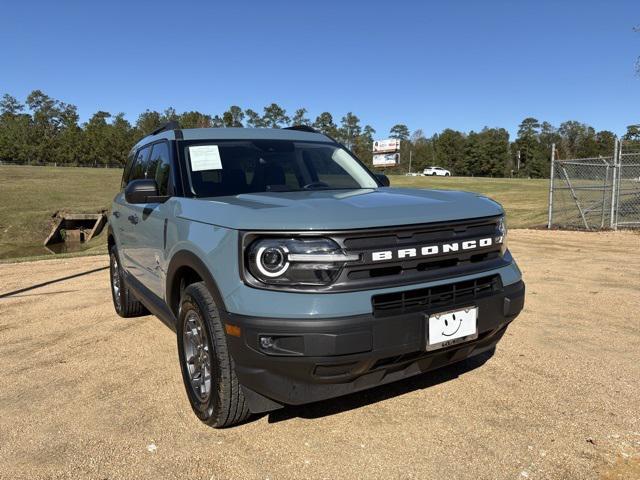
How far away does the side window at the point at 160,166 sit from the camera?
12.8 feet

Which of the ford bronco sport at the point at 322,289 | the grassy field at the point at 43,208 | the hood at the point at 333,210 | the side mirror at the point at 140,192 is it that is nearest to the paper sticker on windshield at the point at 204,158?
the ford bronco sport at the point at 322,289

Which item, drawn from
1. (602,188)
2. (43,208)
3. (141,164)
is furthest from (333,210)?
(43,208)

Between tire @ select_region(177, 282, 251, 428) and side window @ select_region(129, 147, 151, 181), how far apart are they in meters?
2.14

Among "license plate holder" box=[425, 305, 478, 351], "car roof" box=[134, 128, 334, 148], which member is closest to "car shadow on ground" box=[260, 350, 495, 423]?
"license plate holder" box=[425, 305, 478, 351]

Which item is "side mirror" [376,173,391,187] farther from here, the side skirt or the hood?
the side skirt

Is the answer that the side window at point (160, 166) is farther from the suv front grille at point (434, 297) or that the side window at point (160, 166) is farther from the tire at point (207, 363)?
the suv front grille at point (434, 297)

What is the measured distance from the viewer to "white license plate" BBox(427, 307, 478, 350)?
2.63 m

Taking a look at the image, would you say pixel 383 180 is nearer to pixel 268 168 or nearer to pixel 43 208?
pixel 268 168

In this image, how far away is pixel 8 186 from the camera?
34.3 metres

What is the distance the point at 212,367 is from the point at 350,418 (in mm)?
939

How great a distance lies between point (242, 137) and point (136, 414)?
2265 millimetres

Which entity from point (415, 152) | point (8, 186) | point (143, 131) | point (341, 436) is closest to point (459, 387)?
point (341, 436)

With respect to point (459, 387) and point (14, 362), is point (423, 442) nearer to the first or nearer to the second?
point (459, 387)

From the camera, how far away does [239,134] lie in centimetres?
426
